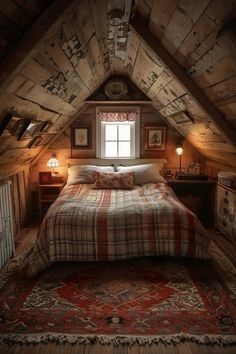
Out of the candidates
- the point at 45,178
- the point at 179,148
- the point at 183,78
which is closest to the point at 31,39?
the point at 183,78

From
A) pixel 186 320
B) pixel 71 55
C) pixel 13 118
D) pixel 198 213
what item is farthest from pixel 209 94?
pixel 198 213

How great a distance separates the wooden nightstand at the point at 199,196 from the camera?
4293 mm

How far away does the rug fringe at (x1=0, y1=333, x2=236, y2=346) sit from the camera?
1.84 meters

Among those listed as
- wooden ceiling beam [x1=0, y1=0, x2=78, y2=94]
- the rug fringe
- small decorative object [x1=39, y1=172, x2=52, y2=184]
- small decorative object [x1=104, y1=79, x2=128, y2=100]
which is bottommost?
the rug fringe

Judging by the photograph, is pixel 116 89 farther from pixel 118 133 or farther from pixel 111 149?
pixel 111 149

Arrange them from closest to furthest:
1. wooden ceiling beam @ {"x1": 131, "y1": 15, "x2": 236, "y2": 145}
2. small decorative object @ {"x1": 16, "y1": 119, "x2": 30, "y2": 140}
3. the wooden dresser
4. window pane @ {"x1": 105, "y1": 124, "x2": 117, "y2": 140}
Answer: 1. wooden ceiling beam @ {"x1": 131, "y1": 15, "x2": 236, "y2": 145}
2. small decorative object @ {"x1": 16, "y1": 119, "x2": 30, "y2": 140}
3. the wooden dresser
4. window pane @ {"x1": 105, "y1": 124, "x2": 117, "y2": 140}

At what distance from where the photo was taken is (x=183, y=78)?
98.8 inches

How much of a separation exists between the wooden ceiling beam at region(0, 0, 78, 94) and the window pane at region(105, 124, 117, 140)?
123 inches

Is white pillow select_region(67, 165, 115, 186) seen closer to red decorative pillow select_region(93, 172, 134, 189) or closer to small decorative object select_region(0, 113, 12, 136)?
red decorative pillow select_region(93, 172, 134, 189)

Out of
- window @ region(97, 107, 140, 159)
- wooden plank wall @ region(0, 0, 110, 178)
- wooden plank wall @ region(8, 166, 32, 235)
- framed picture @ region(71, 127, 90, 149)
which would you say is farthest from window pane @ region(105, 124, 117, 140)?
wooden plank wall @ region(0, 0, 110, 178)

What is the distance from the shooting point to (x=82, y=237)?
2.75 m

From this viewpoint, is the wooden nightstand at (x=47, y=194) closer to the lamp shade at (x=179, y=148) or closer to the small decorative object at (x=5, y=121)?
the lamp shade at (x=179, y=148)

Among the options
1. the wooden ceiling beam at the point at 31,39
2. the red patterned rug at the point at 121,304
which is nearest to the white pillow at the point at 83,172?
the red patterned rug at the point at 121,304

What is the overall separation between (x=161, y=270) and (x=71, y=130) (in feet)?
8.98
